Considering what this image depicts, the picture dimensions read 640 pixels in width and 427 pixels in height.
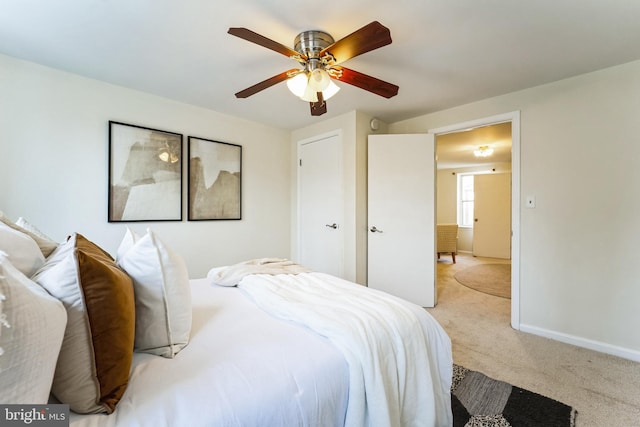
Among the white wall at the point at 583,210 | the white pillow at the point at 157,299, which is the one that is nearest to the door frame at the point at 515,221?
the white wall at the point at 583,210

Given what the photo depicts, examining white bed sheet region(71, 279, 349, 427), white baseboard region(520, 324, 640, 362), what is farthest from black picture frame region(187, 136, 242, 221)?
white baseboard region(520, 324, 640, 362)

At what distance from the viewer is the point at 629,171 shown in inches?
82.4

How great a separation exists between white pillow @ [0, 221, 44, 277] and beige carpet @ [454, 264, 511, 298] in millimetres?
4263

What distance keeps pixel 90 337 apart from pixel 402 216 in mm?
2920

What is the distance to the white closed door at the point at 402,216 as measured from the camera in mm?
3090

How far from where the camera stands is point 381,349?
1.02 meters

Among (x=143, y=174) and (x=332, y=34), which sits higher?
(x=332, y=34)

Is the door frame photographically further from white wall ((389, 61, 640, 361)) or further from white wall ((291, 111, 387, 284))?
white wall ((291, 111, 387, 284))

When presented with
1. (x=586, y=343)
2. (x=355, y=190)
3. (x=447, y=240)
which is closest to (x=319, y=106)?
(x=355, y=190)

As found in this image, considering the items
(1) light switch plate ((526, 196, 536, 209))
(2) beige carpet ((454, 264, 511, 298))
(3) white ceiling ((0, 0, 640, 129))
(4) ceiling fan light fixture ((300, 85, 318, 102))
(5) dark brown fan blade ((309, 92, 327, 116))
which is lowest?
(2) beige carpet ((454, 264, 511, 298))

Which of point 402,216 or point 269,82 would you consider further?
point 402,216

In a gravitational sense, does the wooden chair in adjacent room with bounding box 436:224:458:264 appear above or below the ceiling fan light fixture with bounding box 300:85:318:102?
below

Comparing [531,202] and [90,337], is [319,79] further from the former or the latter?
[531,202]

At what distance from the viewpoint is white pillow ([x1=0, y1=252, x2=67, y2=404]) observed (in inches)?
19.7
